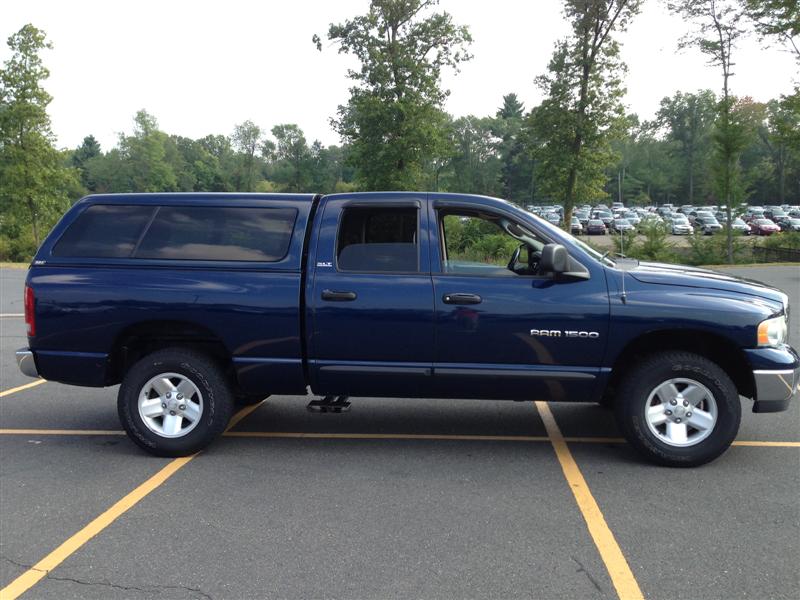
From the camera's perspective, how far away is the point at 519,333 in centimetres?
463

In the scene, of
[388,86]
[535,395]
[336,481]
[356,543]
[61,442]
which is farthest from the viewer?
[388,86]

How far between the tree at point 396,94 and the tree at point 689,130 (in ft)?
254

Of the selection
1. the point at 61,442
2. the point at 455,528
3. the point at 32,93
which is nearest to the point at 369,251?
the point at 455,528

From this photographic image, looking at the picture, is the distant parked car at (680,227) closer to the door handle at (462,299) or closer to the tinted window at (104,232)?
the door handle at (462,299)

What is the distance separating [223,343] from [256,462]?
3.07 ft

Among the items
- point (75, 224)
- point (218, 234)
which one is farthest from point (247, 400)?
point (75, 224)

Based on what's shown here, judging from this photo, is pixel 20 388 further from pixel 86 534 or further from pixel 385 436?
pixel 385 436

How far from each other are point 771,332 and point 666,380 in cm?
80

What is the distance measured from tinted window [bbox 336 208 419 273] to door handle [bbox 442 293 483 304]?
36cm

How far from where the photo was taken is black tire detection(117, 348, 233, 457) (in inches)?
193

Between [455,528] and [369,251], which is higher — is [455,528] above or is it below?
below

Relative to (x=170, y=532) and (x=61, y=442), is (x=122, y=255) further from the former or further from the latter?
(x=170, y=532)

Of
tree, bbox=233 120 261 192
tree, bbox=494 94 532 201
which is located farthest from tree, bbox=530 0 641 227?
tree, bbox=233 120 261 192

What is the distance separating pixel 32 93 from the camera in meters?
25.3
